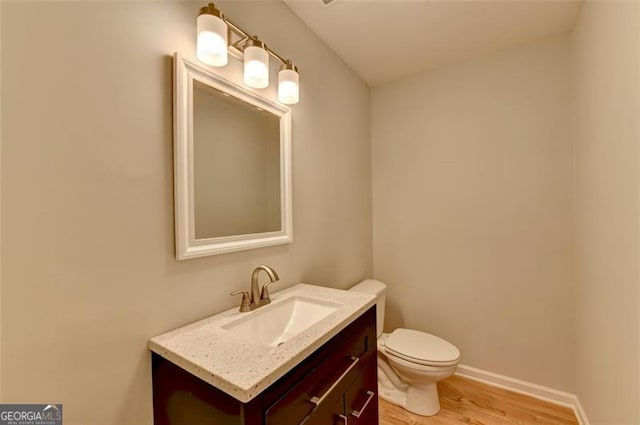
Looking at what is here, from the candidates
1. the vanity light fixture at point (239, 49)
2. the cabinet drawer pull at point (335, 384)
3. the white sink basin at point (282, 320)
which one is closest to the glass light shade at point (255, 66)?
the vanity light fixture at point (239, 49)

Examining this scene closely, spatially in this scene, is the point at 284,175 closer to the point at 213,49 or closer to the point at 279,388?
the point at 213,49

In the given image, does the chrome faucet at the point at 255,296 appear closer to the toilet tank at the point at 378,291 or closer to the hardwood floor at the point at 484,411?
the toilet tank at the point at 378,291

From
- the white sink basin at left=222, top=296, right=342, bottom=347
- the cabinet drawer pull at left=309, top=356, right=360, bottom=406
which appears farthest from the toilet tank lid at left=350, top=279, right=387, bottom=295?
the cabinet drawer pull at left=309, top=356, right=360, bottom=406

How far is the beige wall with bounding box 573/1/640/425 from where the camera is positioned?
943 mm

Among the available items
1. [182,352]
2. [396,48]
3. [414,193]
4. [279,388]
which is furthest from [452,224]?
[182,352]

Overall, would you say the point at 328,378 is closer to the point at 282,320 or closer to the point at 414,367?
the point at 282,320

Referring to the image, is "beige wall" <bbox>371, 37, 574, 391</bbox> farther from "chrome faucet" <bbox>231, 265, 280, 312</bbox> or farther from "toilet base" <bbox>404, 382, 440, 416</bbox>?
"chrome faucet" <bbox>231, 265, 280, 312</bbox>

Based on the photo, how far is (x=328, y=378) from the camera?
921 millimetres

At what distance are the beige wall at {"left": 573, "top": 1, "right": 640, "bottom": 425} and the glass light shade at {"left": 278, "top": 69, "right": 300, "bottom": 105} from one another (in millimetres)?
1244

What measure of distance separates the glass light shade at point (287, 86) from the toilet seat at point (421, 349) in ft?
5.16

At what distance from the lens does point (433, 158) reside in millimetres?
2105

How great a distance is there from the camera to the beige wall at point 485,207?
5.68 feet

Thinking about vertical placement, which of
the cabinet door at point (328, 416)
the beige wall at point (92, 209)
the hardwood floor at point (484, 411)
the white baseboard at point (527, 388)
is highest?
the beige wall at point (92, 209)

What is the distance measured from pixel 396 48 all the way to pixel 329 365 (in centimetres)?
195
